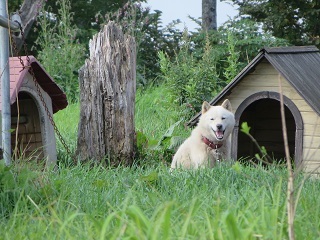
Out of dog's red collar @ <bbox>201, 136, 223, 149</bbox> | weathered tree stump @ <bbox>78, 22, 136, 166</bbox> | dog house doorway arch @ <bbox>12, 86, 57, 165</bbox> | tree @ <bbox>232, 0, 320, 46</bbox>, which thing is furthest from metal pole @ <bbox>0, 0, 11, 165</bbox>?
tree @ <bbox>232, 0, 320, 46</bbox>

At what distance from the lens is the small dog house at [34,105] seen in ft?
25.0

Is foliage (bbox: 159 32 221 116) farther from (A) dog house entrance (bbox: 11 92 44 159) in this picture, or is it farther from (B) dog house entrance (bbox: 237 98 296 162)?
(A) dog house entrance (bbox: 11 92 44 159)

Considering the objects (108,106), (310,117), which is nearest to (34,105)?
(108,106)

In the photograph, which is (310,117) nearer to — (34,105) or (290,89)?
(290,89)

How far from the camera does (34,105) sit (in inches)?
331

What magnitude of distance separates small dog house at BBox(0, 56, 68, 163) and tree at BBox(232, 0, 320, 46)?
8.49 metres

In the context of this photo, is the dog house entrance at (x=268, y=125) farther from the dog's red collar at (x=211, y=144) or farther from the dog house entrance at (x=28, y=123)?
the dog house entrance at (x=28, y=123)

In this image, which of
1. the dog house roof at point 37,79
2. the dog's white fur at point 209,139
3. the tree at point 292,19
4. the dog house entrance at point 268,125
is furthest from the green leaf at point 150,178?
the tree at point 292,19

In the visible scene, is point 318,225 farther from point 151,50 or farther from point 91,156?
point 151,50

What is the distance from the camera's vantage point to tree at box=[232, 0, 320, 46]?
15914mm

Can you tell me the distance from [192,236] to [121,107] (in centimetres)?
498

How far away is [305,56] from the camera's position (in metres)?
8.97

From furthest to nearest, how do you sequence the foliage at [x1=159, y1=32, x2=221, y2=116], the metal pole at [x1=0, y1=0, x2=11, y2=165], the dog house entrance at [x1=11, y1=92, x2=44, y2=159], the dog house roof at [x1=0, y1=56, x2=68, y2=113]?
1. the foliage at [x1=159, y1=32, x2=221, y2=116]
2. the dog house entrance at [x1=11, y1=92, x2=44, y2=159]
3. the dog house roof at [x1=0, y1=56, x2=68, y2=113]
4. the metal pole at [x1=0, y1=0, x2=11, y2=165]

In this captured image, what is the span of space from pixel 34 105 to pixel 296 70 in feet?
9.67
